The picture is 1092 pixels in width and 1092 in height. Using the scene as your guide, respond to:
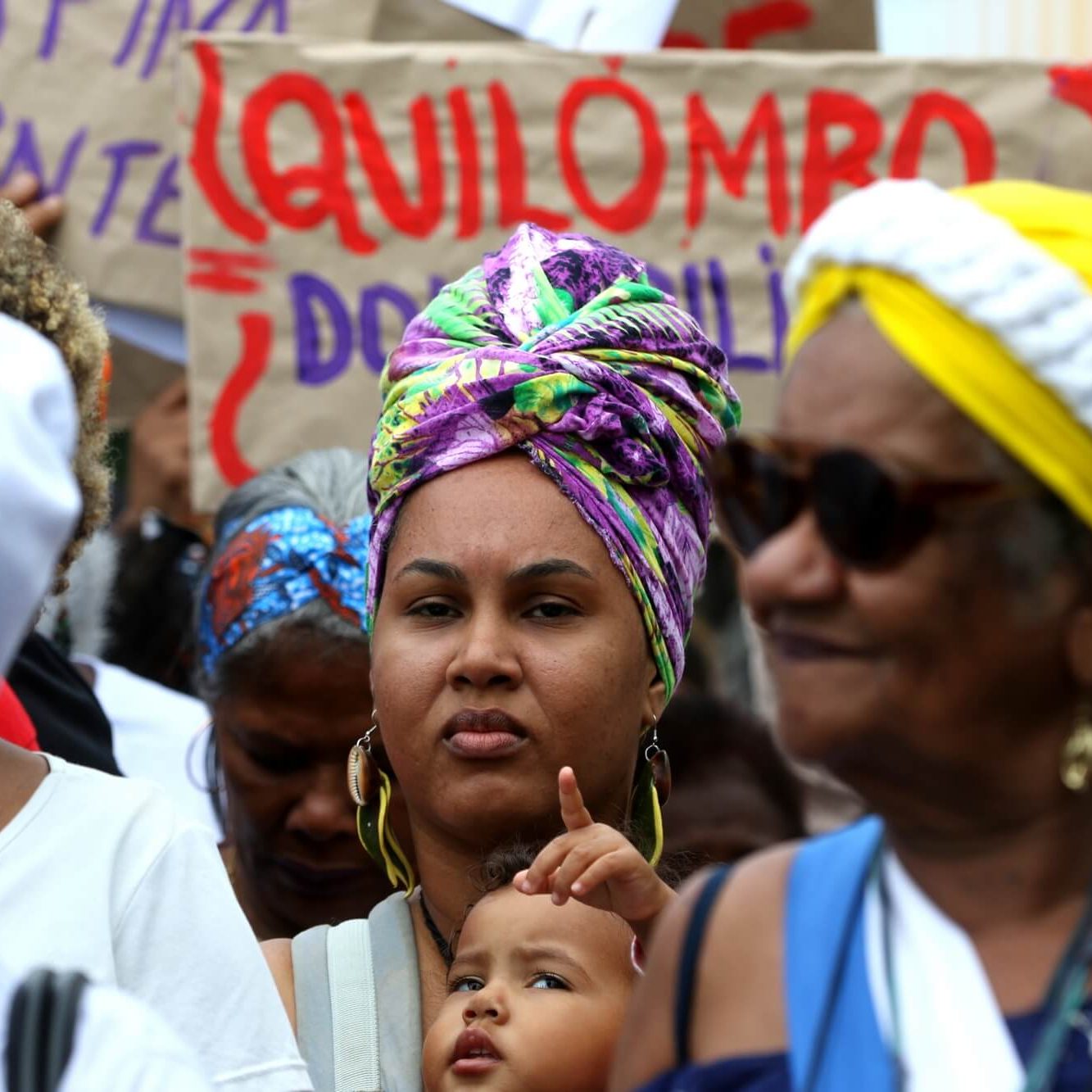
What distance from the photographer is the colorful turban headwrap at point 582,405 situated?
2.65 meters

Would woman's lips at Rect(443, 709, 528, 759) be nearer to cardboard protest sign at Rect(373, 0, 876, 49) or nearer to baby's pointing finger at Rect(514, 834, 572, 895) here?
baby's pointing finger at Rect(514, 834, 572, 895)

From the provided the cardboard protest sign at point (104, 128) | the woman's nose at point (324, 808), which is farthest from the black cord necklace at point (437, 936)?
the cardboard protest sign at point (104, 128)

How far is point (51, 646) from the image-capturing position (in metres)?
3.61

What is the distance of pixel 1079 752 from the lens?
1.57m

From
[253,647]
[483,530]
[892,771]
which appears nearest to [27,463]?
[892,771]

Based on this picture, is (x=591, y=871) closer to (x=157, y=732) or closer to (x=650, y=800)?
(x=650, y=800)

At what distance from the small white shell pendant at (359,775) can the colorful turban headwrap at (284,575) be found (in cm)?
69

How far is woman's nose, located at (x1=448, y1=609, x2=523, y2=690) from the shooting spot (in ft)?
8.26

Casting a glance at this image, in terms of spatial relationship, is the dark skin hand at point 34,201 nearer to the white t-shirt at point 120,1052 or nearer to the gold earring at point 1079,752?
the white t-shirt at point 120,1052

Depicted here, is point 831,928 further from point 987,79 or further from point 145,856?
point 987,79

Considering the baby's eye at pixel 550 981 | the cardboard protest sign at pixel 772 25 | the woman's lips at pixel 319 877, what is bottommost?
the woman's lips at pixel 319 877

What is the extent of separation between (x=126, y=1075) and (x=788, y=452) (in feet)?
2.28

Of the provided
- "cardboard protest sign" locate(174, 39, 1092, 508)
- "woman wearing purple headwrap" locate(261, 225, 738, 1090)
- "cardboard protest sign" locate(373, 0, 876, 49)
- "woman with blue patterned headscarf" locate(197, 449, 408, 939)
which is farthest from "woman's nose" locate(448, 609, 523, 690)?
"cardboard protest sign" locate(373, 0, 876, 49)

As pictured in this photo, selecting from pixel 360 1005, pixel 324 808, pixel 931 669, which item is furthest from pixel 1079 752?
pixel 324 808
